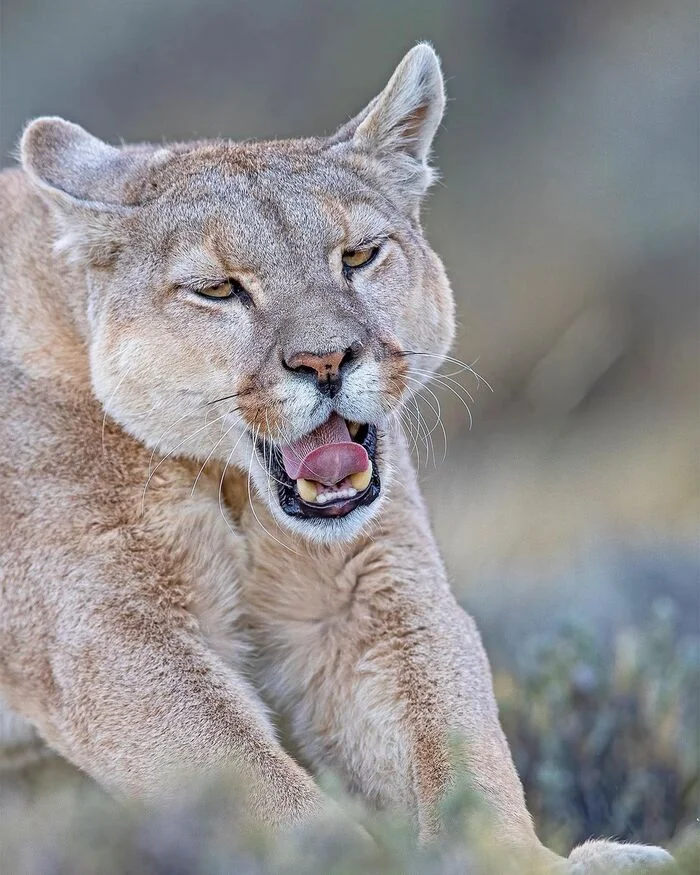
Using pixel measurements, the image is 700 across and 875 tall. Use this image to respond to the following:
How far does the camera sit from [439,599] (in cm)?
471

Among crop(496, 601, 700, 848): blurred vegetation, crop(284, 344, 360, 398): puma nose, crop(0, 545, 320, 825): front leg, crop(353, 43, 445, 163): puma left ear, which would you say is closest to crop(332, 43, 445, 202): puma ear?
crop(353, 43, 445, 163): puma left ear

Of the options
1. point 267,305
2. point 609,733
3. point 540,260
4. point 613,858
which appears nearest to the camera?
point 613,858

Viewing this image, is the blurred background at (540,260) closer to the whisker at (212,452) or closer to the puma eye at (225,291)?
the whisker at (212,452)

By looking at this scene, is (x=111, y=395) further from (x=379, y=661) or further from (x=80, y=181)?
(x=379, y=661)

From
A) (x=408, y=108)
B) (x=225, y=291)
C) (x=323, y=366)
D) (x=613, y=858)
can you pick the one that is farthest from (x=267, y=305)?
(x=613, y=858)

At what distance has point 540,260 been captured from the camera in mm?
10758

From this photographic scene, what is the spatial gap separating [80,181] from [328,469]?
1378 mm

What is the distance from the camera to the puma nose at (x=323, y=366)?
13.5ft

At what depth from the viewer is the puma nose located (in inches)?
162

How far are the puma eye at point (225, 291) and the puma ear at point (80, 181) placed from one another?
1.30 feet

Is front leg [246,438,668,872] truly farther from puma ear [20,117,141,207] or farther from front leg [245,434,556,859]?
puma ear [20,117,141,207]

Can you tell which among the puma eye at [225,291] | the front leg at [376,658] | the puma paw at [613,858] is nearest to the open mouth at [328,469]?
the front leg at [376,658]

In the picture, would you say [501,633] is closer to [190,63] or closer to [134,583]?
[134,583]

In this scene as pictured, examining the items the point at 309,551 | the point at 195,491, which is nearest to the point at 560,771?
the point at 309,551
